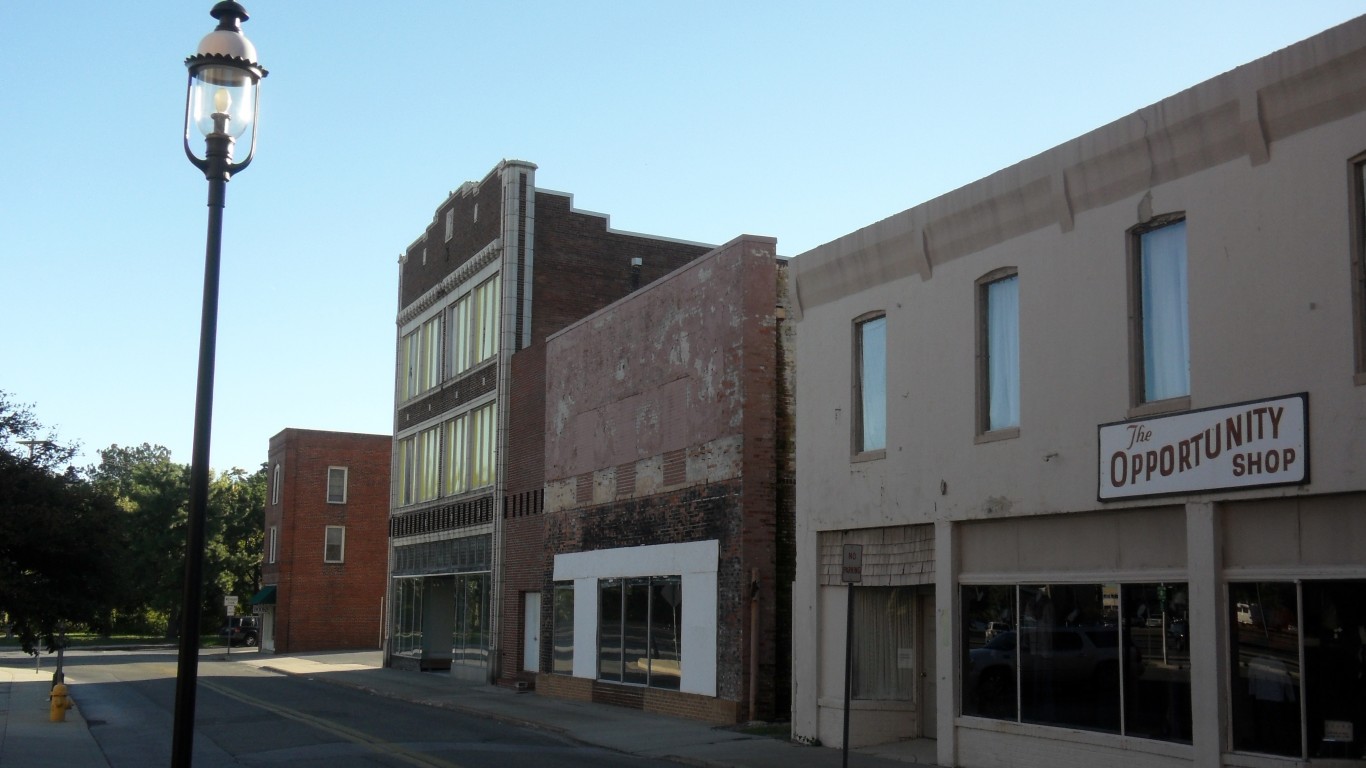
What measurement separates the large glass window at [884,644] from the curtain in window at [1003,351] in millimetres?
3858

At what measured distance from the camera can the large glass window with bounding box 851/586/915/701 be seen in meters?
19.5

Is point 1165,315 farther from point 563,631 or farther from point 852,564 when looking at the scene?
point 563,631

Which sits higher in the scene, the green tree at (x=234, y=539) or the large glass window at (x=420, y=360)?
the large glass window at (x=420, y=360)

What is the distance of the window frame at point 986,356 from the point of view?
54.7ft

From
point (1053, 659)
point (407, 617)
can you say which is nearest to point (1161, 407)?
point (1053, 659)

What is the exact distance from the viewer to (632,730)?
22.7 m

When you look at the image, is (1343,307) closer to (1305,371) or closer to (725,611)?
(1305,371)

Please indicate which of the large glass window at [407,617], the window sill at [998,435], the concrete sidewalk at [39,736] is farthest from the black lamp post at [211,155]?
the large glass window at [407,617]

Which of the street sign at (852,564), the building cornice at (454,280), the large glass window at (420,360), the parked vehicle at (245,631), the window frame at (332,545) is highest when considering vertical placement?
the building cornice at (454,280)

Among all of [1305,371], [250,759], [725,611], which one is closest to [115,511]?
[250,759]

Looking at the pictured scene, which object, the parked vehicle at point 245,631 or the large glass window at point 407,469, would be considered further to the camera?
the parked vehicle at point 245,631

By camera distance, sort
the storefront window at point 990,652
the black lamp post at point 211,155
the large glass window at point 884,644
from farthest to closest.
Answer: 1. the large glass window at point 884,644
2. the storefront window at point 990,652
3. the black lamp post at point 211,155

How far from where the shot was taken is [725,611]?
2347 cm

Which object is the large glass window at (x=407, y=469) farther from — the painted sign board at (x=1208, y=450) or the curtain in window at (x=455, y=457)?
the painted sign board at (x=1208, y=450)
